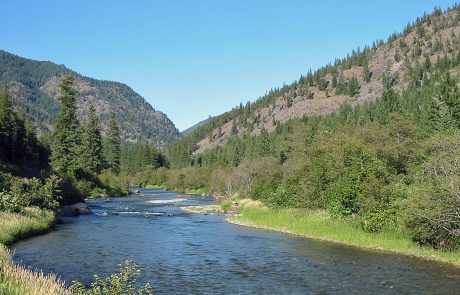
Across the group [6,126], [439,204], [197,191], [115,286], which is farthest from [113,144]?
[115,286]

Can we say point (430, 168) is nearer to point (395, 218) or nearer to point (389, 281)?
point (395, 218)

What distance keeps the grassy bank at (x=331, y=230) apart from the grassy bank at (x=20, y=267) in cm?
2476

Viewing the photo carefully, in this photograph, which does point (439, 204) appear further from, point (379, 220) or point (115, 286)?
point (115, 286)

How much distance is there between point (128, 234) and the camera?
4722 centimetres

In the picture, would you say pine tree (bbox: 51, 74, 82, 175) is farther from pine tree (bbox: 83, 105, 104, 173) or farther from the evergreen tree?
the evergreen tree

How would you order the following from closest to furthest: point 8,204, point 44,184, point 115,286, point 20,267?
point 115,286, point 20,267, point 8,204, point 44,184

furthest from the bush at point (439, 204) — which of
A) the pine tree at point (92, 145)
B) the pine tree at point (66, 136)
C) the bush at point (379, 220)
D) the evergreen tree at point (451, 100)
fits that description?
the pine tree at point (92, 145)

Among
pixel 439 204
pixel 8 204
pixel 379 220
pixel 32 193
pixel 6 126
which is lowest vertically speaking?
pixel 379 220

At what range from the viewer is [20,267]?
78.5 ft

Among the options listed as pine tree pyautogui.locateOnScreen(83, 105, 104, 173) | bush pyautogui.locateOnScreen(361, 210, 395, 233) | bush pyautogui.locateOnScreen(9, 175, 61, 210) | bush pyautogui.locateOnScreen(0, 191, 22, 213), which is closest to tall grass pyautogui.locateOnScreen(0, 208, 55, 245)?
bush pyautogui.locateOnScreen(0, 191, 22, 213)

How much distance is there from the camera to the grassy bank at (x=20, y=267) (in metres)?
17.1

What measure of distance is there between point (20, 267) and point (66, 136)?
76185 millimetres

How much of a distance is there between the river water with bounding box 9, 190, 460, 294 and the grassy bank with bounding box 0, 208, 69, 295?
1.46 meters

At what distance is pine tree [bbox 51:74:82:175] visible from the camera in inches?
3755
